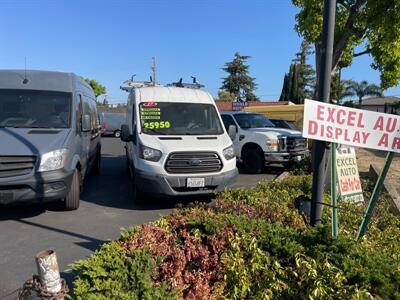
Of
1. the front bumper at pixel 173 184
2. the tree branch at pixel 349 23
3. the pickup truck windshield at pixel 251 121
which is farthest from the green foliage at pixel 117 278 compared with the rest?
the pickup truck windshield at pixel 251 121

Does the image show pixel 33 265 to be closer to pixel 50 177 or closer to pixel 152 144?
pixel 50 177

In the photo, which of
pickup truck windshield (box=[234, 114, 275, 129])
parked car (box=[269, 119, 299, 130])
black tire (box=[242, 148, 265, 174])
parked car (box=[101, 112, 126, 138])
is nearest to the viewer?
black tire (box=[242, 148, 265, 174])

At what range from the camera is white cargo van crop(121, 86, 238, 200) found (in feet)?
23.5

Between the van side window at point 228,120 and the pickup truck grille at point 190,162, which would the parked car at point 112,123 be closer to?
the van side window at point 228,120

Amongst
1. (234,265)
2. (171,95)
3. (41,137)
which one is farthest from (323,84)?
(171,95)

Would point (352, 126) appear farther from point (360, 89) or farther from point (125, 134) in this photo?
point (360, 89)

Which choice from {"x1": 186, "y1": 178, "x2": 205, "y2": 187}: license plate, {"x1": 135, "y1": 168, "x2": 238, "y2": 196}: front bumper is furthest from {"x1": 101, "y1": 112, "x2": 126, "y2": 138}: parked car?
{"x1": 186, "y1": 178, "x2": 205, "y2": 187}: license plate

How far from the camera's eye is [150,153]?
7254 mm

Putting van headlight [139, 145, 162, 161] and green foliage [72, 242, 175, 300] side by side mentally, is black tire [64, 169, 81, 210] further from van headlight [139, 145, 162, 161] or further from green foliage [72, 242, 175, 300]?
green foliage [72, 242, 175, 300]

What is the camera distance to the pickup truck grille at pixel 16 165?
6070 millimetres

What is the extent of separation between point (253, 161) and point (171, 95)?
4493 millimetres

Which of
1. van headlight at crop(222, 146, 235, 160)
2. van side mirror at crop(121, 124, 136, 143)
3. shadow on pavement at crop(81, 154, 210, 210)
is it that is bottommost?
shadow on pavement at crop(81, 154, 210, 210)

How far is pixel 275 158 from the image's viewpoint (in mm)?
11797

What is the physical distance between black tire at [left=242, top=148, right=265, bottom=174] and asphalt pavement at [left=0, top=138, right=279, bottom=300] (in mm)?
4255
